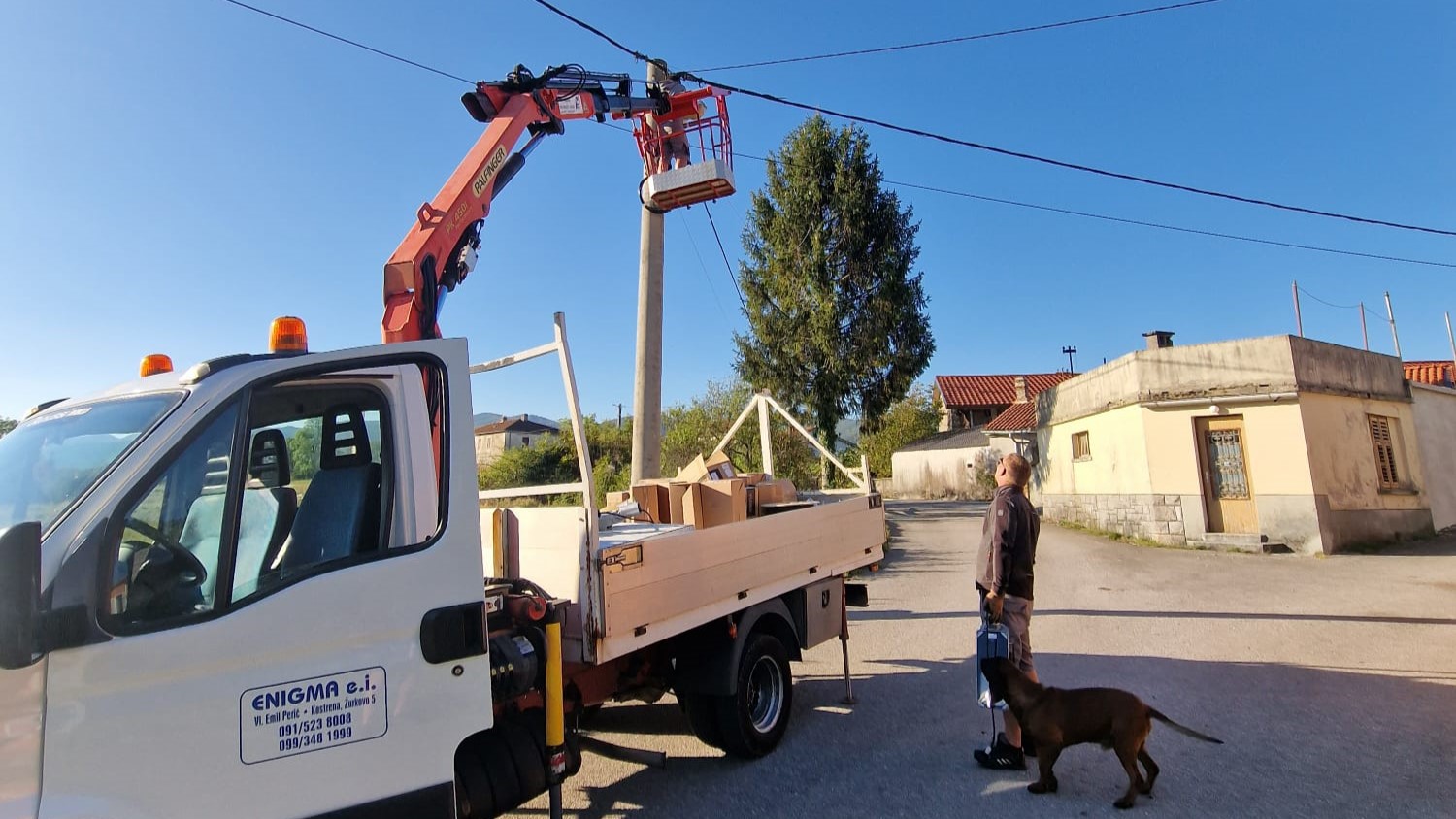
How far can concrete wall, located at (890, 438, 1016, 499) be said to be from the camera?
1394 inches

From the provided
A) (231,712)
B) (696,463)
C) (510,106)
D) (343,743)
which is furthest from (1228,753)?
(510,106)

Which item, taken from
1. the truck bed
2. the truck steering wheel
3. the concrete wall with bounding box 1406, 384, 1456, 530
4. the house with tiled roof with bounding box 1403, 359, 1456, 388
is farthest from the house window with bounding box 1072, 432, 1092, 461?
the truck steering wheel

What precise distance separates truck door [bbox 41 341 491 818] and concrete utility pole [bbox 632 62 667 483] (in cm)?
552

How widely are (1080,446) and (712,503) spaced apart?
17543 millimetres

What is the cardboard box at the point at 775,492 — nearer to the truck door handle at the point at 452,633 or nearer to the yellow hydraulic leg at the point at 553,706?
the yellow hydraulic leg at the point at 553,706

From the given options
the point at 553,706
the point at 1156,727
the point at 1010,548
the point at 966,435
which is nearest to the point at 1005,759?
the point at 1010,548

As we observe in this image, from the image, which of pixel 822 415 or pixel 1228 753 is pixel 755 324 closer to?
pixel 822 415

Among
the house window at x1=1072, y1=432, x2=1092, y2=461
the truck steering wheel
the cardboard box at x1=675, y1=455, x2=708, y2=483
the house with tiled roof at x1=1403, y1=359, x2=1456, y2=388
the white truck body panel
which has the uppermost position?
the house with tiled roof at x1=1403, y1=359, x2=1456, y2=388

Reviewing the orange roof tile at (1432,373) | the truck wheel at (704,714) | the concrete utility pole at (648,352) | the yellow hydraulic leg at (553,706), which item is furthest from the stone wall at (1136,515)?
the yellow hydraulic leg at (553,706)

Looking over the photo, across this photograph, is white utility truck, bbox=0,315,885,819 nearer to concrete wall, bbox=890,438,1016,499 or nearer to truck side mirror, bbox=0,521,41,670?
truck side mirror, bbox=0,521,41,670

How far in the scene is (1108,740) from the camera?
160 inches

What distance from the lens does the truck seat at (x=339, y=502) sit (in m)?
2.65

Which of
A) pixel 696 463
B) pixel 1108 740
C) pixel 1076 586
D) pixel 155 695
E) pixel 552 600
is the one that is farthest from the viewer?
pixel 1076 586

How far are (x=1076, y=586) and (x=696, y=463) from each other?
7934 mm
